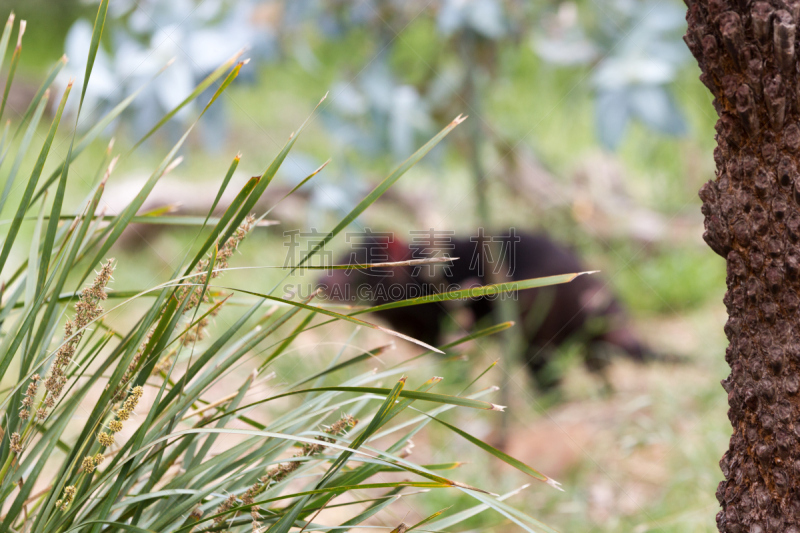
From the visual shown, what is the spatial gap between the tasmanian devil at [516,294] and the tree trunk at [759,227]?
1.65 metres

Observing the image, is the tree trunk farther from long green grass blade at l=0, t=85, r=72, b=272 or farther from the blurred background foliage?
the blurred background foliage

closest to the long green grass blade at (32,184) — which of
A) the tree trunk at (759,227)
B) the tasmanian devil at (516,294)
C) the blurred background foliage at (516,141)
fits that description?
the blurred background foliage at (516,141)

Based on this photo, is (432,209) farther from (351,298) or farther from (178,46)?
(178,46)

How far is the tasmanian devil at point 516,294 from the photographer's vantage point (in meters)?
Answer: 2.38

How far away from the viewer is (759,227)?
20.1 inches

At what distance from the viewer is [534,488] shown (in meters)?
1.69

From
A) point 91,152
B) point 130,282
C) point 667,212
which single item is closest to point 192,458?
point 130,282

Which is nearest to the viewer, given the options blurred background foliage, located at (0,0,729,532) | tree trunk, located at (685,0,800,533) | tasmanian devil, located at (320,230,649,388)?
tree trunk, located at (685,0,800,533)

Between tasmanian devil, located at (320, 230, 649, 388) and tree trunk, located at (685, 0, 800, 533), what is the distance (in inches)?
65.1

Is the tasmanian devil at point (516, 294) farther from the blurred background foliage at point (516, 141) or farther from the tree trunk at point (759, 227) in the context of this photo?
the tree trunk at point (759, 227)

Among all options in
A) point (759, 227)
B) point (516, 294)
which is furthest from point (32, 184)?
point (516, 294)

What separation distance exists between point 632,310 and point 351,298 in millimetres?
1408

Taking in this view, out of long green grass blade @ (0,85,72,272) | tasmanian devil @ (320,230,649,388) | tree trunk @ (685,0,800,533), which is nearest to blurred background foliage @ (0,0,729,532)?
tasmanian devil @ (320,230,649,388)

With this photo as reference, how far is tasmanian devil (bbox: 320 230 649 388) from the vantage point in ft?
7.79
